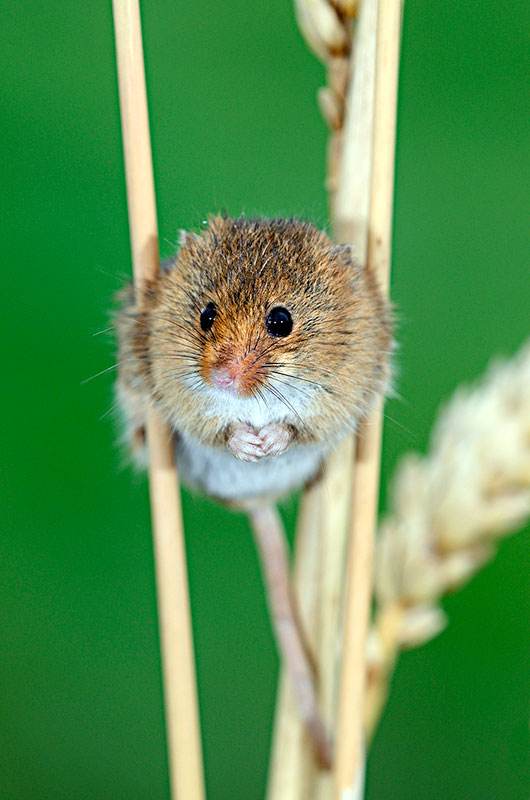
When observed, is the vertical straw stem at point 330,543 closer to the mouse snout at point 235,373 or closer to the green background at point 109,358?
the mouse snout at point 235,373

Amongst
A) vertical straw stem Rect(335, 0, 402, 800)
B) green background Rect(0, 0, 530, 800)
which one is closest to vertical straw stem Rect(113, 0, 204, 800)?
vertical straw stem Rect(335, 0, 402, 800)

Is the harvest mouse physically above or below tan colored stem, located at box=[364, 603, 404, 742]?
above

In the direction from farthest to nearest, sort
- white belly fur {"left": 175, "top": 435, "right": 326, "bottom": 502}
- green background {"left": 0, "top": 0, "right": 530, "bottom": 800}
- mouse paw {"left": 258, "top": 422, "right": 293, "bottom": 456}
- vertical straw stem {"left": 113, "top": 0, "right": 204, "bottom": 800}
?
green background {"left": 0, "top": 0, "right": 530, "bottom": 800}
white belly fur {"left": 175, "top": 435, "right": 326, "bottom": 502}
mouse paw {"left": 258, "top": 422, "right": 293, "bottom": 456}
vertical straw stem {"left": 113, "top": 0, "right": 204, "bottom": 800}

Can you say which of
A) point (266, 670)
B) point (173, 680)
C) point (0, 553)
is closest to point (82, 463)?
point (0, 553)

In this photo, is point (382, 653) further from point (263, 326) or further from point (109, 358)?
point (109, 358)

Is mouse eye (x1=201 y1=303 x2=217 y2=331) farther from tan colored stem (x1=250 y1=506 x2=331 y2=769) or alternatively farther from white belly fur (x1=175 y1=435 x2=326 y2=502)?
tan colored stem (x1=250 y1=506 x2=331 y2=769)

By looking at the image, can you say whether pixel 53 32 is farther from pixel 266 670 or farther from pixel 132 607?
pixel 266 670

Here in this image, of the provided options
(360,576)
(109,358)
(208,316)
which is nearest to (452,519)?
(360,576)

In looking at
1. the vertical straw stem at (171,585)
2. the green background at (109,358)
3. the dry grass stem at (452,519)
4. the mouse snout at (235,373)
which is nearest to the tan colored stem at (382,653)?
the dry grass stem at (452,519)
